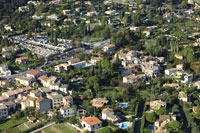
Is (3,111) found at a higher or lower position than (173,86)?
lower

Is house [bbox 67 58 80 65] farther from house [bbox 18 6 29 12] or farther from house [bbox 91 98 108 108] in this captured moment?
house [bbox 18 6 29 12]

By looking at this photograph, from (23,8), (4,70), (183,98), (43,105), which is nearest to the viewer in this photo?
(43,105)

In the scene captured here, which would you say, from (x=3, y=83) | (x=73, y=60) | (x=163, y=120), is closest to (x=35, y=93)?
(x=3, y=83)

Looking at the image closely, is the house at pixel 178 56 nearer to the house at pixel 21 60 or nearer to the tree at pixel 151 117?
the tree at pixel 151 117

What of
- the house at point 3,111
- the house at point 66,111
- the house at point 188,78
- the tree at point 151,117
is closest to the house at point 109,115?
the tree at point 151,117

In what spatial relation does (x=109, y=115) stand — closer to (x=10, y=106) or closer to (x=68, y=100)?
(x=68, y=100)

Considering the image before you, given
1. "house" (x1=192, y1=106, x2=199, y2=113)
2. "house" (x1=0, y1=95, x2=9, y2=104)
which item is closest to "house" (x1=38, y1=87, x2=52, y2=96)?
"house" (x1=0, y1=95, x2=9, y2=104)

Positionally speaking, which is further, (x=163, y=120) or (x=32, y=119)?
(x=32, y=119)

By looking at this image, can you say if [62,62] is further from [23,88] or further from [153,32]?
[153,32]
